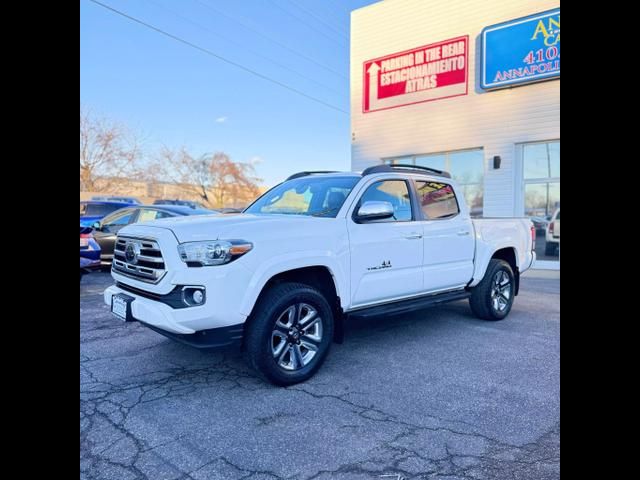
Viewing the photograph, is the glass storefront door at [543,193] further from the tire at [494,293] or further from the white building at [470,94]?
the tire at [494,293]

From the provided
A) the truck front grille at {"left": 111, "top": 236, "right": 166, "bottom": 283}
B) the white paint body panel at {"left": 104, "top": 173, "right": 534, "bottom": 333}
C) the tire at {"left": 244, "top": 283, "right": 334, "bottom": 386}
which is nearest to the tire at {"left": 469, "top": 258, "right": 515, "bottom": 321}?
the white paint body panel at {"left": 104, "top": 173, "right": 534, "bottom": 333}

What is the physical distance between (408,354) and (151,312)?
2.69 metres

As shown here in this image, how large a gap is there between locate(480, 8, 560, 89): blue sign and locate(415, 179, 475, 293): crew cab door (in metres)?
8.25

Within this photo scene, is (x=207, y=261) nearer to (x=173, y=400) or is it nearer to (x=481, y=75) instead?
(x=173, y=400)

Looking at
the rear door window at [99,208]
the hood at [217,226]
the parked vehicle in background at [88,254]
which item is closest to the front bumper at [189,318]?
the hood at [217,226]

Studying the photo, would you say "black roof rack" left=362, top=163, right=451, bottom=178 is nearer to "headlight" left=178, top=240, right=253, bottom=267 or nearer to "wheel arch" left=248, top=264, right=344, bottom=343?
"wheel arch" left=248, top=264, right=344, bottom=343

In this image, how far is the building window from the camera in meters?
13.4

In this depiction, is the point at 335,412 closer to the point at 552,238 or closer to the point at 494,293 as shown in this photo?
the point at 494,293
